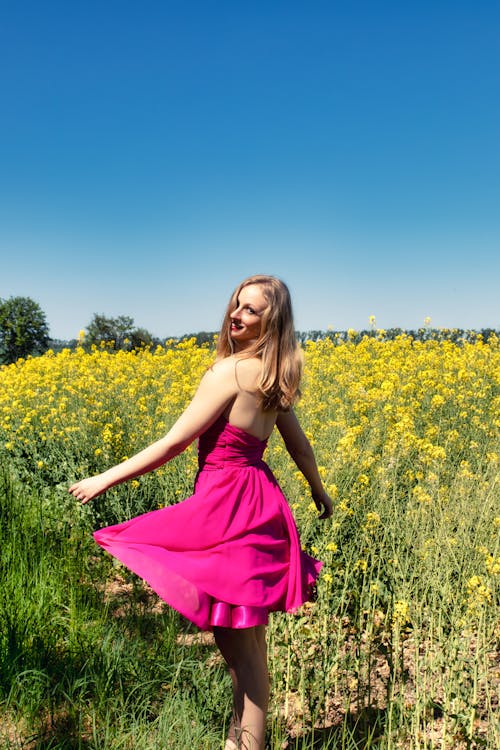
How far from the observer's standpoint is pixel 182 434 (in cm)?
189

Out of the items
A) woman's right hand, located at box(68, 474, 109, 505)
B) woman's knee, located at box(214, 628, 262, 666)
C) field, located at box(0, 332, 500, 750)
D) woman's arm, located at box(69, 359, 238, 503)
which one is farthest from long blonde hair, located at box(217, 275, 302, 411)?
field, located at box(0, 332, 500, 750)

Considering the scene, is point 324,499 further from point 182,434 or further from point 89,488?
point 89,488

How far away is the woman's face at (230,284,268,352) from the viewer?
201 cm

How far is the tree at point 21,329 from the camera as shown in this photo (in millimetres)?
37031

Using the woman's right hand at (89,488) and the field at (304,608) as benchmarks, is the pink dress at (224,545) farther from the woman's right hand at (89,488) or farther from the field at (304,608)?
the field at (304,608)

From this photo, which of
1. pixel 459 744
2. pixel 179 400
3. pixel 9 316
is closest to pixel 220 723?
pixel 459 744

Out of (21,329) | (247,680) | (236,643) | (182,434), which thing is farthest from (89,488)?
(21,329)

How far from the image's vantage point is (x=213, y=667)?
2801 millimetres

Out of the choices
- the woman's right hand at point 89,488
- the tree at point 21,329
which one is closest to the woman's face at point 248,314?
the woman's right hand at point 89,488

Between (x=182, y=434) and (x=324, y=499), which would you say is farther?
(x=324, y=499)

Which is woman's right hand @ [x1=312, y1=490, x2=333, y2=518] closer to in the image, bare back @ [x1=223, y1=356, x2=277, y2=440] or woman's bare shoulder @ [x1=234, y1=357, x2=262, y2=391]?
bare back @ [x1=223, y1=356, x2=277, y2=440]

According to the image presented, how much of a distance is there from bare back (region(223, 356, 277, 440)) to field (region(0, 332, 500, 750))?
844 millimetres

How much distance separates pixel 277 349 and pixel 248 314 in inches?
5.5

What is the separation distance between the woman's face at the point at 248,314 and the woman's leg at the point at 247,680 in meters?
0.88
